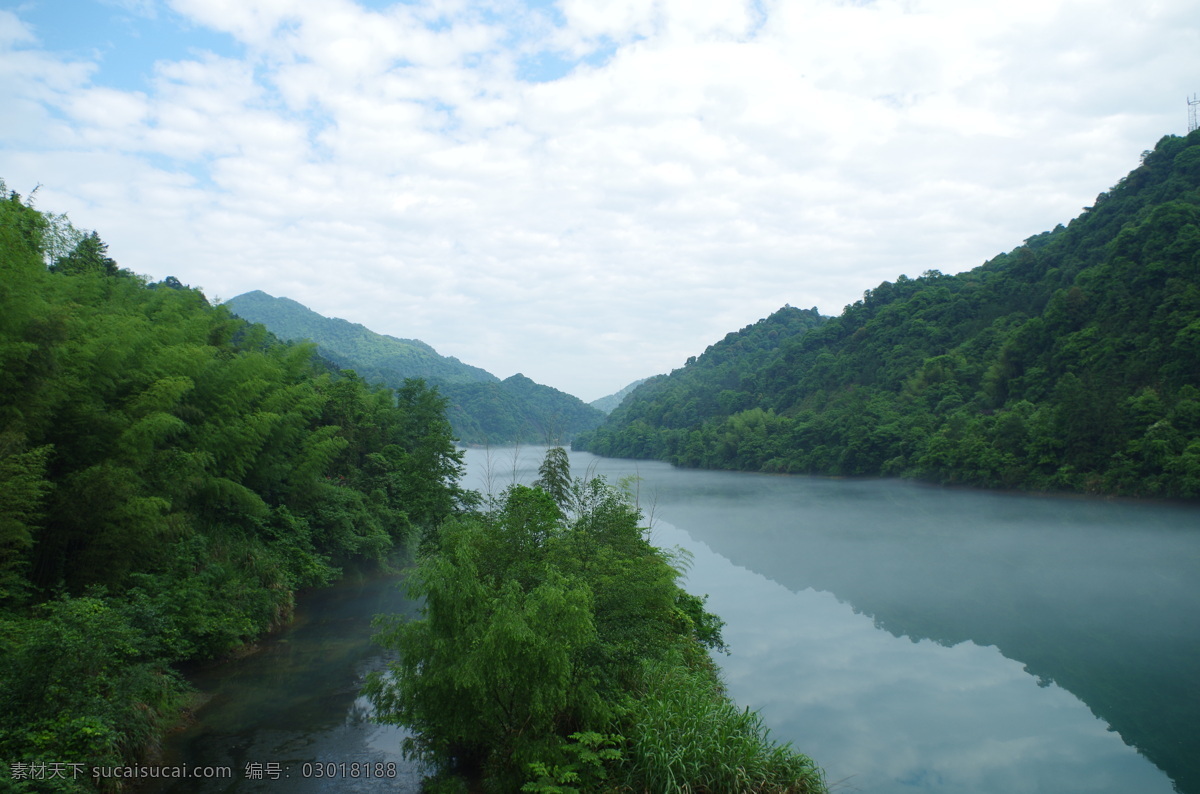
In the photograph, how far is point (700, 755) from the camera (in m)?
6.59

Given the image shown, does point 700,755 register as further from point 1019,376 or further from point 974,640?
point 1019,376

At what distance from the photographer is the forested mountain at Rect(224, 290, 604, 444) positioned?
73.8m

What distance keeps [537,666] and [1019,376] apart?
42.6m

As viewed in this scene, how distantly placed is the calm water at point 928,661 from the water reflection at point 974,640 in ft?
0.18

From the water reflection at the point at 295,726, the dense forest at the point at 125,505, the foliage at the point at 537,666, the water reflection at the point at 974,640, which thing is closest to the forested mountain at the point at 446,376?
the water reflection at the point at 974,640

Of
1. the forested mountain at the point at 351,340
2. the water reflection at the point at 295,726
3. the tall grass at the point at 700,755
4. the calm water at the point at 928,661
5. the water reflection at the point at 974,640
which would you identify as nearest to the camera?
Result: the tall grass at the point at 700,755

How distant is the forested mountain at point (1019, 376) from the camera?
29609mm

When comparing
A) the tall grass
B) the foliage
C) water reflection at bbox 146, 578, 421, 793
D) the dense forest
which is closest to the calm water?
water reflection at bbox 146, 578, 421, 793

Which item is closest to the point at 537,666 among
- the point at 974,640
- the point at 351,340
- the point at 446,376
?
the point at 974,640

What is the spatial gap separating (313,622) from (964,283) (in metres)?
64.4

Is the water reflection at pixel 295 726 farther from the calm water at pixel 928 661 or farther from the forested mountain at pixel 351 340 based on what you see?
the forested mountain at pixel 351 340

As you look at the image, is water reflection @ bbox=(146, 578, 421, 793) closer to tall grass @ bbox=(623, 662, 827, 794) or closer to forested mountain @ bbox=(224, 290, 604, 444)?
tall grass @ bbox=(623, 662, 827, 794)

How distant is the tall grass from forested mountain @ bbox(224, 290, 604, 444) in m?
57.2

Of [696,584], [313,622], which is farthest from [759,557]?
[313,622]
